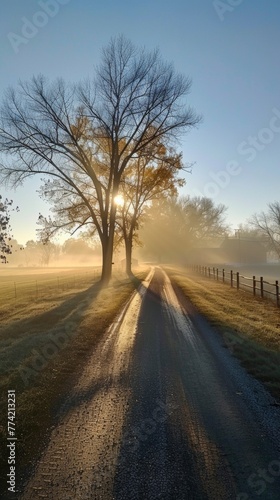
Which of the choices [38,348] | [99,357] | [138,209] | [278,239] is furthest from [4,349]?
[278,239]

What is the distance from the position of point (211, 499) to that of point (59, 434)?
2137 mm

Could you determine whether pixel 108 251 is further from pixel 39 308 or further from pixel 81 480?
pixel 81 480

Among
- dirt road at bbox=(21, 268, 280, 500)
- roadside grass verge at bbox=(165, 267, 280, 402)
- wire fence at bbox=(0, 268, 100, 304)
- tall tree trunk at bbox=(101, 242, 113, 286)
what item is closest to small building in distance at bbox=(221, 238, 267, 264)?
wire fence at bbox=(0, 268, 100, 304)

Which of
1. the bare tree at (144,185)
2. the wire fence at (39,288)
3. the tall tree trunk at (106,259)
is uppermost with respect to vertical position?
the bare tree at (144,185)

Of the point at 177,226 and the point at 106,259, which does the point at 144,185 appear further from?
the point at 177,226

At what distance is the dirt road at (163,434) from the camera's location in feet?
11.5

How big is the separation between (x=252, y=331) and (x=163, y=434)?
657cm

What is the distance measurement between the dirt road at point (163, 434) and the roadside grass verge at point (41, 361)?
257 mm

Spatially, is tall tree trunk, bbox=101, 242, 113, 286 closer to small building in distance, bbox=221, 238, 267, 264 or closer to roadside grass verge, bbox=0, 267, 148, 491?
roadside grass verge, bbox=0, 267, 148, 491

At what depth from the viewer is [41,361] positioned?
306 inches

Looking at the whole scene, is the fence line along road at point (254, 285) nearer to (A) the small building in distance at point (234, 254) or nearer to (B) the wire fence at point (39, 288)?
(B) the wire fence at point (39, 288)

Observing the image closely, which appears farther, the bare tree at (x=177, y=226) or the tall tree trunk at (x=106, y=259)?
the bare tree at (x=177, y=226)

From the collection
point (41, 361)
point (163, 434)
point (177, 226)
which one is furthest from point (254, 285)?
point (177, 226)

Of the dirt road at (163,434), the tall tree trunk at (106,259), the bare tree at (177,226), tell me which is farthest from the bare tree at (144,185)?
the bare tree at (177,226)
